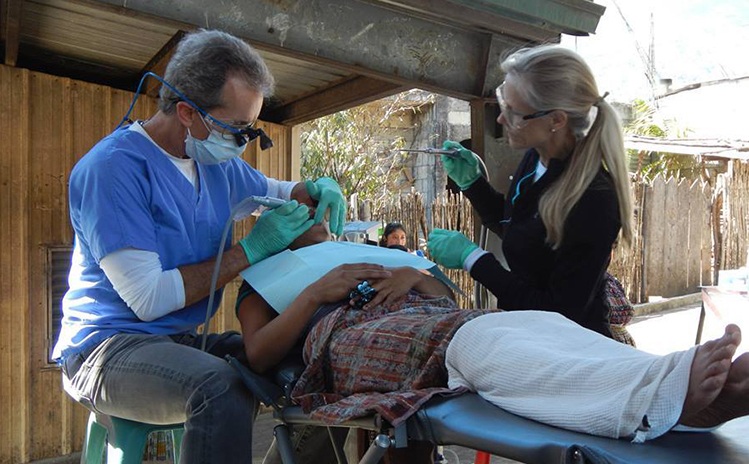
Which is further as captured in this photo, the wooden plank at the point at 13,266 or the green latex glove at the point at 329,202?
the wooden plank at the point at 13,266

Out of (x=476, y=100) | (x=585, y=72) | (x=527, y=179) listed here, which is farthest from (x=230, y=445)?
(x=476, y=100)

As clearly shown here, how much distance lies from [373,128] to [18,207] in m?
8.73

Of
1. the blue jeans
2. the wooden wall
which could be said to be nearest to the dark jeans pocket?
the blue jeans

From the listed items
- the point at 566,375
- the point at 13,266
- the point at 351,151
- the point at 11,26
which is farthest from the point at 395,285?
the point at 351,151

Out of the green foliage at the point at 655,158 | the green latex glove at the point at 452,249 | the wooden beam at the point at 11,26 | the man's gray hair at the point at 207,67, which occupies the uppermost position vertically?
the green foliage at the point at 655,158

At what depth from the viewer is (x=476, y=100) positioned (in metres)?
3.39

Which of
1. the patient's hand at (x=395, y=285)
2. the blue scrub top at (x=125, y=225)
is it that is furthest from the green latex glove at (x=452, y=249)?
the blue scrub top at (x=125, y=225)

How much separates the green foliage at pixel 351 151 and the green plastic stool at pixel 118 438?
838 cm

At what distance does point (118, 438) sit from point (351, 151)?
9557 millimetres

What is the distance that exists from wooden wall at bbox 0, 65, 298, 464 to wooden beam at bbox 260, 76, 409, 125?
4.52ft

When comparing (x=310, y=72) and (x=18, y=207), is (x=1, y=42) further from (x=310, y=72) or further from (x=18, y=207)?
(x=310, y=72)

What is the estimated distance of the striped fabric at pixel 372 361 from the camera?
1.64 meters

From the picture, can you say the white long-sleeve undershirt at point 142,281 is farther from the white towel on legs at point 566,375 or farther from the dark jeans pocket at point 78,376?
the white towel on legs at point 566,375

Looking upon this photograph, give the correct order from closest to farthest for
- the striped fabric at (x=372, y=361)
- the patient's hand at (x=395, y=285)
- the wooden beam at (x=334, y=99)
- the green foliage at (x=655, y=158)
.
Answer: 1. the striped fabric at (x=372, y=361)
2. the patient's hand at (x=395, y=285)
3. the wooden beam at (x=334, y=99)
4. the green foliage at (x=655, y=158)
